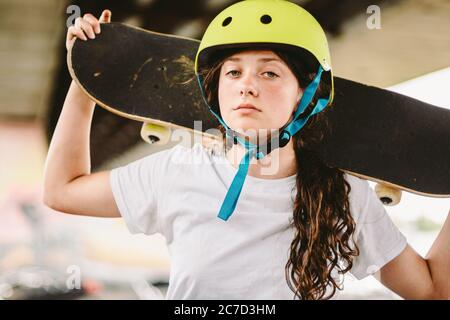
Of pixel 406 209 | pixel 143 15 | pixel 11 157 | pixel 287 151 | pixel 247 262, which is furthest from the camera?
pixel 11 157

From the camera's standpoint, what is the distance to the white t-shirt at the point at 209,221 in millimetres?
1389

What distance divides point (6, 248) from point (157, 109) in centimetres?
99

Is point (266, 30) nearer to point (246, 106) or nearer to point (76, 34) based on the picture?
point (246, 106)

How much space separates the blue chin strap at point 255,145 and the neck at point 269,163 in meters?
0.03

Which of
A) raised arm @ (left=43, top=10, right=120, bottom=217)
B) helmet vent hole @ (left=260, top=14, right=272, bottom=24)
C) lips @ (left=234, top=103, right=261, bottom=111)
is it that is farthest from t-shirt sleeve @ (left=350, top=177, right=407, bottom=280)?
raised arm @ (left=43, top=10, right=120, bottom=217)

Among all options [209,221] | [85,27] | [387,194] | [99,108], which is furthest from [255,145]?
[99,108]

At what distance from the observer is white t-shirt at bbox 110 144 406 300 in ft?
4.56

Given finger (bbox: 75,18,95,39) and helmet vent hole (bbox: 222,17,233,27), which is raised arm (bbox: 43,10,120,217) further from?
helmet vent hole (bbox: 222,17,233,27)

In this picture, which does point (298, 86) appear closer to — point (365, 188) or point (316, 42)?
point (316, 42)

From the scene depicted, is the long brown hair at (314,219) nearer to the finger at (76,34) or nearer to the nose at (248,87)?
the nose at (248,87)

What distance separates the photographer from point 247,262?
1.39 m

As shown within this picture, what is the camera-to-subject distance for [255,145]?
1.42m

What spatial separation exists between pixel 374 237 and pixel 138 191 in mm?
617

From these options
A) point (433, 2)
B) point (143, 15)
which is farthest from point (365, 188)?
point (143, 15)
